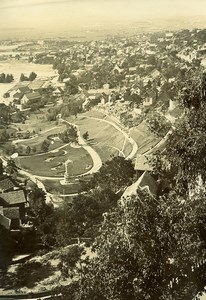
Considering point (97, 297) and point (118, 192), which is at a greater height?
point (97, 297)

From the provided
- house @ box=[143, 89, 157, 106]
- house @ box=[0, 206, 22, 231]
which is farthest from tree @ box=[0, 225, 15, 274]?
house @ box=[143, 89, 157, 106]

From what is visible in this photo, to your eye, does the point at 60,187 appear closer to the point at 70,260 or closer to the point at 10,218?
the point at 10,218

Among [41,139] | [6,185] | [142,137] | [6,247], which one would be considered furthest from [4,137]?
[6,247]

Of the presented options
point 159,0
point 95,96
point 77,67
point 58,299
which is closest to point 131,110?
point 95,96

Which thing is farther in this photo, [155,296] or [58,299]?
[58,299]

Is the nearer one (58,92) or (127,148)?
(127,148)

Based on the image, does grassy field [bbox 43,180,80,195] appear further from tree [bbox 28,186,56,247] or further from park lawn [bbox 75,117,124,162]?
park lawn [bbox 75,117,124,162]

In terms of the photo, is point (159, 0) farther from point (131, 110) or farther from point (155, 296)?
point (155, 296)
